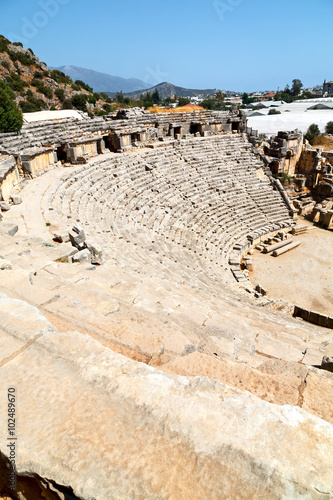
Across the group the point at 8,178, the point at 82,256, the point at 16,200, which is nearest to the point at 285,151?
the point at 8,178

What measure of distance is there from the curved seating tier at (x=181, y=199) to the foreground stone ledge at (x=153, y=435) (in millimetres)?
6106

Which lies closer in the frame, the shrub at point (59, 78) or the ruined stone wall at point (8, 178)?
the ruined stone wall at point (8, 178)

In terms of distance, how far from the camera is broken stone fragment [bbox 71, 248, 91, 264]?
6020 millimetres

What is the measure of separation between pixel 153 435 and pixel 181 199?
1348 cm

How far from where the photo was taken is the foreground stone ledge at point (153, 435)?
1.44 meters

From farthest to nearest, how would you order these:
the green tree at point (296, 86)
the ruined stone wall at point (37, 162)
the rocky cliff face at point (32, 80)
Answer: the green tree at point (296, 86), the rocky cliff face at point (32, 80), the ruined stone wall at point (37, 162)

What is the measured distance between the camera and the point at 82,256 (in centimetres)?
612

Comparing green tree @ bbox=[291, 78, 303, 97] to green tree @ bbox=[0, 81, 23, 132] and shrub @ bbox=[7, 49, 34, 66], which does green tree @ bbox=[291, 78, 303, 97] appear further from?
green tree @ bbox=[0, 81, 23, 132]

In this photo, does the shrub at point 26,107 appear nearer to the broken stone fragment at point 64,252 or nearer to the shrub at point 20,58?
the shrub at point 20,58

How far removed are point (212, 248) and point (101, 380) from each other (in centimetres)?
1103

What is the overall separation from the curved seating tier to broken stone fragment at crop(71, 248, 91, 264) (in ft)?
5.53

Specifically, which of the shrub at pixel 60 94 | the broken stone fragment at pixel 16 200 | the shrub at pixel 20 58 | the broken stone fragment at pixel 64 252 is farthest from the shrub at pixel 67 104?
the broken stone fragment at pixel 64 252

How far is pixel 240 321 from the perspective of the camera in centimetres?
503

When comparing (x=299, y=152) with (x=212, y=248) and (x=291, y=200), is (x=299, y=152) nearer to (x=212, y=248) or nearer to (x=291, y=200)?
(x=291, y=200)
